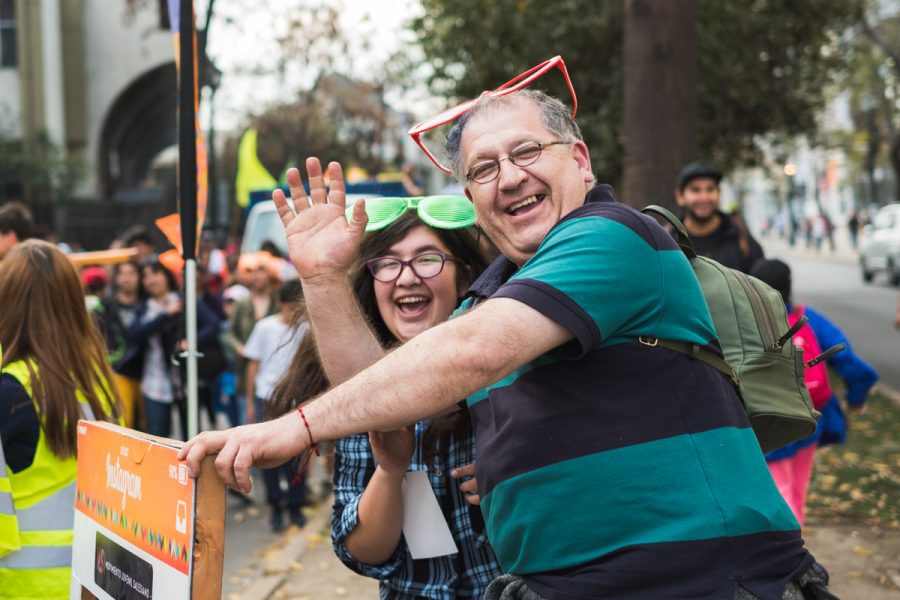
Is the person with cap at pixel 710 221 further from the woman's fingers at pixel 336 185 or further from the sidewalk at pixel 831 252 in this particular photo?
the sidewalk at pixel 831 252

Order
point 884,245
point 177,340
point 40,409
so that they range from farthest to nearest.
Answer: point 884,245 < point 177,340 < point 40,409

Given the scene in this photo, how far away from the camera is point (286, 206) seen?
2166 millimetres

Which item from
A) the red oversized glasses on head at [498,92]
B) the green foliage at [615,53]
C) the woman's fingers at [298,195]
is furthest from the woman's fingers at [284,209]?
the green foliage at [615,53]

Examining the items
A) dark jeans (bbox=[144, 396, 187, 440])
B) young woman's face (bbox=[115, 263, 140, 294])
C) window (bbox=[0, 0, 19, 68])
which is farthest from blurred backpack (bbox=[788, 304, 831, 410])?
window (bbox=[0, 0, 19, 68])

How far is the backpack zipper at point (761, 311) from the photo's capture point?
2.10 m

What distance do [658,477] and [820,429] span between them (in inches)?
155

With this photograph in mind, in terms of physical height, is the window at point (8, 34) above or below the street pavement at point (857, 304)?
above

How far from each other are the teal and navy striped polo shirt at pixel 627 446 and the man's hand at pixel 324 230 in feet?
1.39

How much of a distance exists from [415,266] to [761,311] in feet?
3.02

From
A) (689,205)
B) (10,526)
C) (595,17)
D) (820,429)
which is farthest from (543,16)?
(10,526)

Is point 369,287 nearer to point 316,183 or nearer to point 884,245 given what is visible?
point 316,183

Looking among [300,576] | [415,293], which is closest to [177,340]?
[300,576]

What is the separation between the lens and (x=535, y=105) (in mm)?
2098

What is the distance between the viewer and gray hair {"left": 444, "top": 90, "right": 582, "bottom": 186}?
6.87 feet
